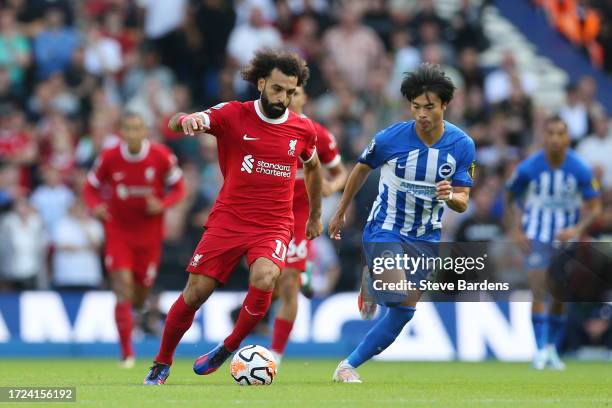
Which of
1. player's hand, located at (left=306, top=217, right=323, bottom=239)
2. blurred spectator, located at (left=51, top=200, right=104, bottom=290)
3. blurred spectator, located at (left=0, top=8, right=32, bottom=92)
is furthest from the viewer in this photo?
blurred spectator, located at (left=0, top=8, right=32, bottom=92)

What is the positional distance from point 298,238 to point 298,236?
0.02 m

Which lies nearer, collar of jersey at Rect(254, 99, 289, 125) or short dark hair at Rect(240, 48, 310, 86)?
short dark hair at Rect(240, 48, 310, 86)

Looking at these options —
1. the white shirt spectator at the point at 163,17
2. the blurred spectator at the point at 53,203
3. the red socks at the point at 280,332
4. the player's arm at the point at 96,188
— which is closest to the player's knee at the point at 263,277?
the red socks at the point at 280,332

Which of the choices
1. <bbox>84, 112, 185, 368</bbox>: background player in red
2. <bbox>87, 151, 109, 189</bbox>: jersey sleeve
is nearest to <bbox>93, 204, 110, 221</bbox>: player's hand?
<bbox>84, 112, 185, 368</bbox>: background player in red

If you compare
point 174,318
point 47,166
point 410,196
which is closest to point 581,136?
point 47,166

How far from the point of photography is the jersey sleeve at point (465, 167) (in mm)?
11195

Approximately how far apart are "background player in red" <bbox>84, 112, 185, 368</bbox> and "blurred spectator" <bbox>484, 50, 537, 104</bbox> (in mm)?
7559

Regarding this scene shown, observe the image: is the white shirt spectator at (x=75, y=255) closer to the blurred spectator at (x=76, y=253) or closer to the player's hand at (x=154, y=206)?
the blurred spectator at (x=76, y=253)

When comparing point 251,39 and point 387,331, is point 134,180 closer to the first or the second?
point 387,331

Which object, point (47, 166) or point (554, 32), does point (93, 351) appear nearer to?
point (47, 166)

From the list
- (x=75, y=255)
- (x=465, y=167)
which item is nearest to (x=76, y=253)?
(x=75, y=255)

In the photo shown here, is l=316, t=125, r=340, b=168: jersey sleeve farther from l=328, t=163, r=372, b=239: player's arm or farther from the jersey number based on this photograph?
the jersey number

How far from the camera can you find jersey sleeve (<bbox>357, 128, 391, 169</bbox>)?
1131cm

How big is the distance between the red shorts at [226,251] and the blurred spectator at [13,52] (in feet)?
36.4
